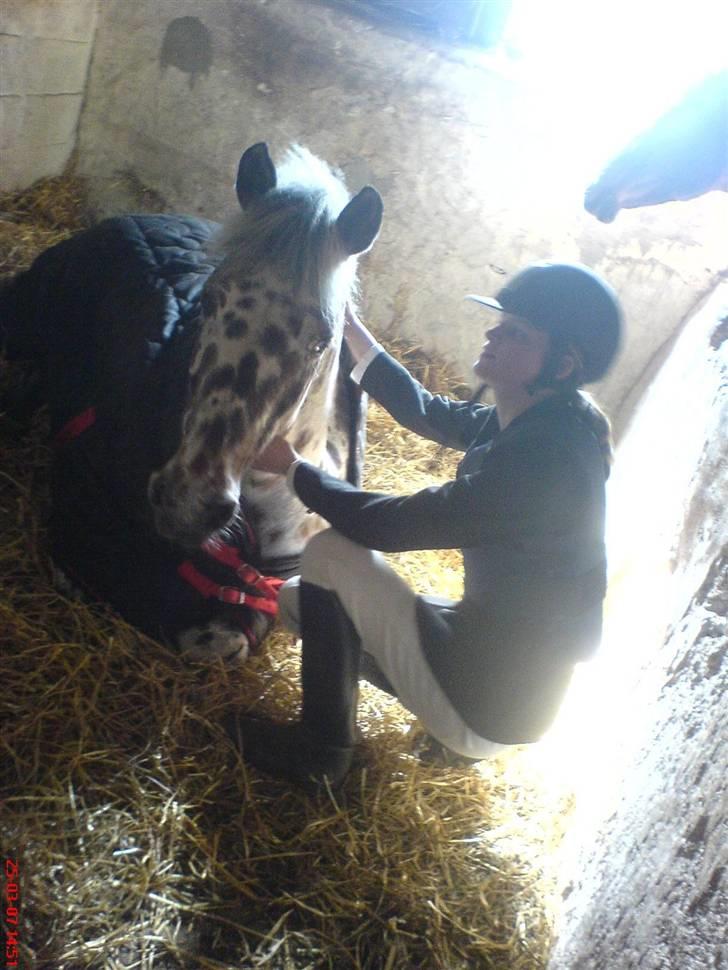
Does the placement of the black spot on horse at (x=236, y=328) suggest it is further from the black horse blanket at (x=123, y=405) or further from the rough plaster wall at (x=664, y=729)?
the rough plaster wall at (x=664, y=729)

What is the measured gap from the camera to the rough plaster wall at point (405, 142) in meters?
3.74

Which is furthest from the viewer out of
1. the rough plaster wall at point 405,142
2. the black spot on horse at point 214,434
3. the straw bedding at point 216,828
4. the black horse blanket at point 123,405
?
the rough plaster wall at point 405,142

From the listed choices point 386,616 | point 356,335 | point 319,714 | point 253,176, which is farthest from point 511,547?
point 253,176

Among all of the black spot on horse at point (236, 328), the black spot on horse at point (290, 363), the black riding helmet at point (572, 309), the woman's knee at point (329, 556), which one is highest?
the black riding helmet at point (572, 309)

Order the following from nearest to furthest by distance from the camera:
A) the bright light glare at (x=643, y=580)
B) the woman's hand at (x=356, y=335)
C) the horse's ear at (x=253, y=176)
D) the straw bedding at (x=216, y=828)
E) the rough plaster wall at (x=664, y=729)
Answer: the rough plaster wall at (x=664, y=729), the straw bedding at (x=216, y=828), the bright light glare at (x=643, y=580), the horse's ear at (x=253, y=176), the woman's hand at (x=356, y=335)

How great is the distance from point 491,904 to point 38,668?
1.19 meters

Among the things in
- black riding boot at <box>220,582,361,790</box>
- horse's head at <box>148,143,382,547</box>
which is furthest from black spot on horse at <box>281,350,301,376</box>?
black riding boot at <box>220,582,361,790</box>

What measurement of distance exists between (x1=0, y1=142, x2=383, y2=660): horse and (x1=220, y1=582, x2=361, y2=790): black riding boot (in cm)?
32

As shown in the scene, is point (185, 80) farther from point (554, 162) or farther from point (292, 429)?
point (292, 429)

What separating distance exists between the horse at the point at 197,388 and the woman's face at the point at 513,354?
1.45 ft

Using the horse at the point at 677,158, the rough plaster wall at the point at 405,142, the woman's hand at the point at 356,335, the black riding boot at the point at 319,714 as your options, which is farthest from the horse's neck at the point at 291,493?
the rough plaster wall at the point at 405,142

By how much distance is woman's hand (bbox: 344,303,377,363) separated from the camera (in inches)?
93.7

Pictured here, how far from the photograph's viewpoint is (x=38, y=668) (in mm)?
1995

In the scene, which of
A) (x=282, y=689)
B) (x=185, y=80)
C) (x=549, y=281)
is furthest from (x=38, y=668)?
(x=185, y=80)
